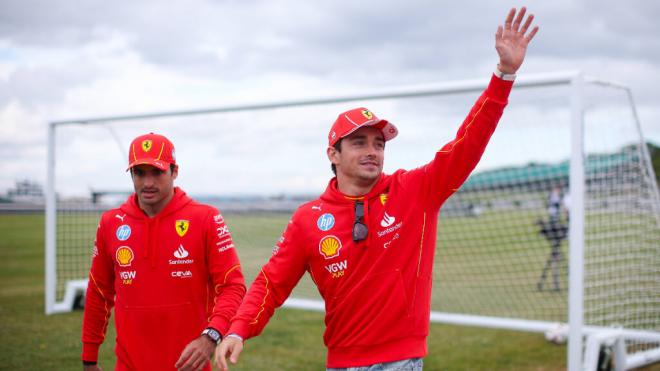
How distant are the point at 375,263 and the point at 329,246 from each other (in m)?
0.23

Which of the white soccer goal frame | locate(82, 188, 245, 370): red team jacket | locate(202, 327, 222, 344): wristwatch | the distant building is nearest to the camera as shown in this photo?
locate(202, 327, 222, 344): wristwatch

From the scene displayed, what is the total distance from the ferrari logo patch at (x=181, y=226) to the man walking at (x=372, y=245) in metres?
0.65

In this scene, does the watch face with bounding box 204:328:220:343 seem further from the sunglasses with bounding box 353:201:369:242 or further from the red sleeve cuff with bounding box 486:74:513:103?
the red sleeve cuff with bounding box 486:74:513:103

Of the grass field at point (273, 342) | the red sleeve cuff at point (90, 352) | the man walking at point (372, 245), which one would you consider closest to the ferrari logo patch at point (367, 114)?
the man walking at point (372, 245)

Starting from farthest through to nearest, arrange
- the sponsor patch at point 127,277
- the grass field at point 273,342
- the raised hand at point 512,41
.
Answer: the grass field at point 273,342, the sponsor patch at point 127,277, the raised hand at point 512,41

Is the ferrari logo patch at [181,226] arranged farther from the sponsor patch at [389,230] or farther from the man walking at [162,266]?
the sponsor patch at [389,230]

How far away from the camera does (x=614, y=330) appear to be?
6.62m

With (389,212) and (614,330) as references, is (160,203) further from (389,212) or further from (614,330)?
(614,330)

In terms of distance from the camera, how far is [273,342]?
841cm

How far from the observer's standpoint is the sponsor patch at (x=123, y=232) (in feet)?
12.4

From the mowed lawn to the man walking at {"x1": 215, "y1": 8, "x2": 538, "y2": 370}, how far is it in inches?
163

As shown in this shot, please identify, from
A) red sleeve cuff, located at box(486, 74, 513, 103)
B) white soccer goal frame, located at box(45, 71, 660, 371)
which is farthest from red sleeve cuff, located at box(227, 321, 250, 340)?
white soccer goal frame, located at box(45, 71, 660, 371)

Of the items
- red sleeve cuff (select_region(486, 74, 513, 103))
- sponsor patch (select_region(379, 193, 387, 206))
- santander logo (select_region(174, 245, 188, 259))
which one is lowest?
santander logo (select_region(174, 245, 188, 259))

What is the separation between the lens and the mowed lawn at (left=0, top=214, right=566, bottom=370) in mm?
7348
